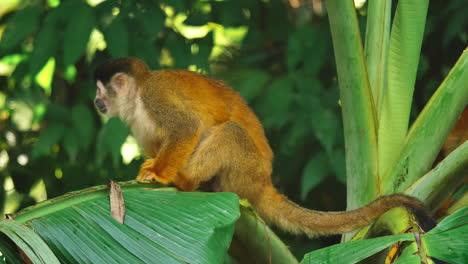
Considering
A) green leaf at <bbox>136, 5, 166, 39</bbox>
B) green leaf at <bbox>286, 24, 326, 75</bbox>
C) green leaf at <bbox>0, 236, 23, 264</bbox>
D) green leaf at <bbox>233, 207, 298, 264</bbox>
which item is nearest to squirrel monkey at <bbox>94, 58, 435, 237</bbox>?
green leaf at <bbox>136, 5, 166, 39</bbox>

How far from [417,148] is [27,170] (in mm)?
2763

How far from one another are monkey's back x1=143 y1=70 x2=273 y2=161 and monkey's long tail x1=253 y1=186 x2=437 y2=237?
0.31 metres

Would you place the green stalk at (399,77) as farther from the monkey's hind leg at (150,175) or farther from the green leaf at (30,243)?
the green leaf at (30,243)

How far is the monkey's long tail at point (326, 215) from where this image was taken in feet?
6.54

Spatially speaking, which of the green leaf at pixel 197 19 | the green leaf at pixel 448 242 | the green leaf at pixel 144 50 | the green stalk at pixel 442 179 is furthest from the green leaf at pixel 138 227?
the green leaf at pixel 197 19

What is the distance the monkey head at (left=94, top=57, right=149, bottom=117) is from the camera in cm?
318

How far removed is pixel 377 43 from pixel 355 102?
339mm

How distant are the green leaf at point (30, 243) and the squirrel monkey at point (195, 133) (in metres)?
1.13

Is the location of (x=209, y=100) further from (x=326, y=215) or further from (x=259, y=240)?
(x=259, y=240)

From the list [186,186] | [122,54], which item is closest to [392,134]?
[186,186]

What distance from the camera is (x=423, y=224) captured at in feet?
6.31

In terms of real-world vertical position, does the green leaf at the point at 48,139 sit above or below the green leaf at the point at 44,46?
below

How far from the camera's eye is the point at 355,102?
2.34 meters

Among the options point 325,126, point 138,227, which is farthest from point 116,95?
point 138,227
